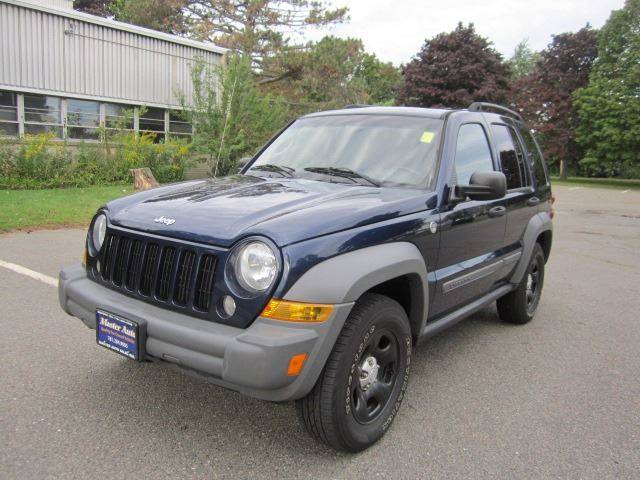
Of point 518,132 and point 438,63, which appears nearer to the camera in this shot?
point 518,132

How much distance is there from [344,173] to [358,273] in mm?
1183

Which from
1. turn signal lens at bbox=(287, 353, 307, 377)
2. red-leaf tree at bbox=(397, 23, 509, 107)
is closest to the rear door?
turn signal lens at bbox=(287, 353, 307, 377)

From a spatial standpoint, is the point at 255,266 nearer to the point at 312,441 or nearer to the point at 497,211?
the point at 312,441

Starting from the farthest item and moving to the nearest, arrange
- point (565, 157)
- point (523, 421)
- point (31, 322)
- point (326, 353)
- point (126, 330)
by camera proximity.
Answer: point (565, 157), point (31, 322), point (523, 421), point (126, 330), point (326, 353)

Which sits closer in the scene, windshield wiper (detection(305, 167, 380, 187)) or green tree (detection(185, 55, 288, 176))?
windshield wiper (detection(305, 167, 380, 187))

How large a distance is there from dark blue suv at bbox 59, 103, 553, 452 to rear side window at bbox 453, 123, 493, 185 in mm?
18

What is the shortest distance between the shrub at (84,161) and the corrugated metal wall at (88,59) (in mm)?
2511

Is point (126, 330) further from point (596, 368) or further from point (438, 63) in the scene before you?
point (438, 63)

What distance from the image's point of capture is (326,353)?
2453 mm

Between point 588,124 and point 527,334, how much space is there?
35.8m

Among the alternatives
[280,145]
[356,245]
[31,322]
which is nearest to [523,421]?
[356,245]

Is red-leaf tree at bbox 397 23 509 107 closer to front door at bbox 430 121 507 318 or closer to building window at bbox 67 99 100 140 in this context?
building window at bbox 67 99 100 140

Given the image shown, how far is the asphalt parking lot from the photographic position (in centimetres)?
266

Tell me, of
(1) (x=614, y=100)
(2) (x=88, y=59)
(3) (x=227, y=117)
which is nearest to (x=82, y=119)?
(2) (x=88, y=59)
